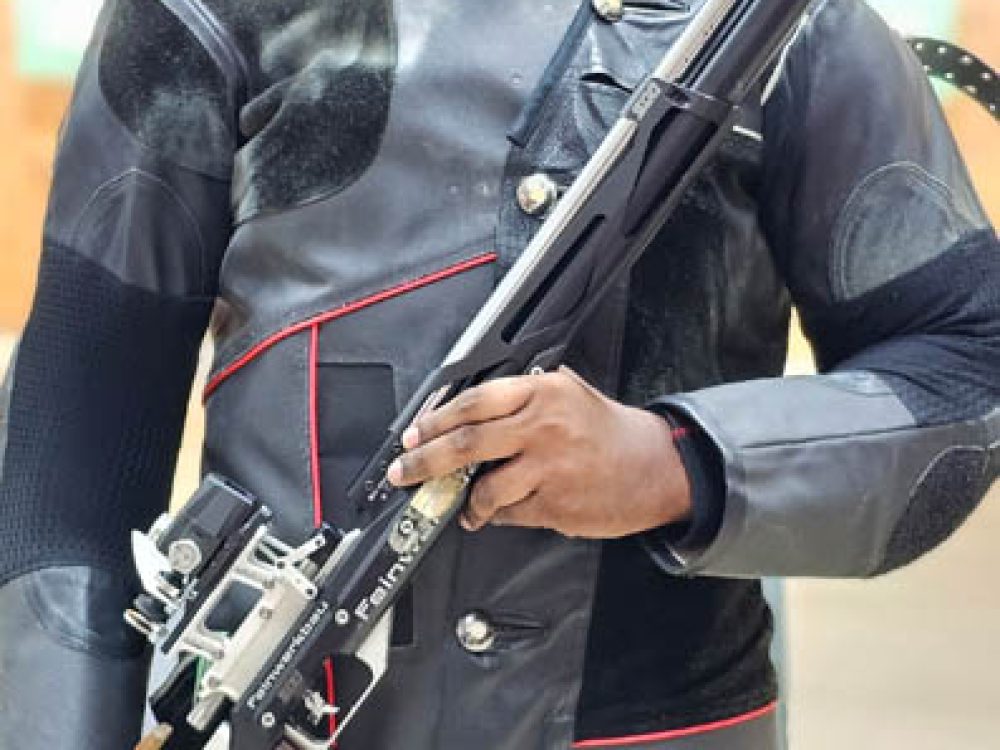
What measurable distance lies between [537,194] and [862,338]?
7.6 inches

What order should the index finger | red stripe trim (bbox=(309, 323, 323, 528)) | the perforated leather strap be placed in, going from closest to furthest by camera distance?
1. the index finger
2. red stripe trim (bbox=(309, 323, 323, 528))
3. the perforated leather strap

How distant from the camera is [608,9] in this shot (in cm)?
80

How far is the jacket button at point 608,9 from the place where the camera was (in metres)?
0.80

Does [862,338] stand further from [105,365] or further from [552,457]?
[105,365]

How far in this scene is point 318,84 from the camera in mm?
816

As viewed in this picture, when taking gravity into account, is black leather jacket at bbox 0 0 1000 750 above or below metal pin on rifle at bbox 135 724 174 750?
above

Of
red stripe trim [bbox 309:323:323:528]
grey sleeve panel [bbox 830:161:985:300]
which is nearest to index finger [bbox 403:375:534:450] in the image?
red stripe trim [bbox 309:323:323:528]

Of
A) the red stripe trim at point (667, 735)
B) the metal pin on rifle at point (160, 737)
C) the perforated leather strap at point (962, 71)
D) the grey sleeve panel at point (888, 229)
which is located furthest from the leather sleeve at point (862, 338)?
the perforated leather strap at point (962, 71)

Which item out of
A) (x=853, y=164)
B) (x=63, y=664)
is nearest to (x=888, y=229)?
(x=853, y=164)

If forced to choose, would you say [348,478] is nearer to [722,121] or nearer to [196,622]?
[196,622]

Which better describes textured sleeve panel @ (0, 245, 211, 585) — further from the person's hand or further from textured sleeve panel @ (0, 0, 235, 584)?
the person's hand

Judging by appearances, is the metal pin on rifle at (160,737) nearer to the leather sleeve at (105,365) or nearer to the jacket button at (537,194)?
the leather sleeve at (105,365)

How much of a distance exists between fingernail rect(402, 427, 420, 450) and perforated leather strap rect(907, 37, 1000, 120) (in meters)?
0.89

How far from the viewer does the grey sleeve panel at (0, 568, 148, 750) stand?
0.84 metres
